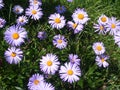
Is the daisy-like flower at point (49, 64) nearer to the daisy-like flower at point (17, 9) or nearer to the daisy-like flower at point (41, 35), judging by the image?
the daisy-like flower at point (41, 35)

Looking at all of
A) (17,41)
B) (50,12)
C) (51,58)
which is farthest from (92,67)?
(50,12)

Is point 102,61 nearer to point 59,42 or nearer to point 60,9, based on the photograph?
point 59,42

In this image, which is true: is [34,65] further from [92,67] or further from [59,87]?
[92,67]

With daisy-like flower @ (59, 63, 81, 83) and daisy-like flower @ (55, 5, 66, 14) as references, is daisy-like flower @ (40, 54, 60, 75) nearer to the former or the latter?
daisy-like flower @ (59, 63, 81, 83)

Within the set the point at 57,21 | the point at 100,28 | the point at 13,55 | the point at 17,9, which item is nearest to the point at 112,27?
the point at 100,28

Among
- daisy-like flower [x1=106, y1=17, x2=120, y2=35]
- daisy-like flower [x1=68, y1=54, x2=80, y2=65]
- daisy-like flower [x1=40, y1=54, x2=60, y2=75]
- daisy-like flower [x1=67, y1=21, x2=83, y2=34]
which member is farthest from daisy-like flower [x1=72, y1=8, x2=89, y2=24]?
daisy-like flower [x1=40, y1=54, x2=60, y2=75]

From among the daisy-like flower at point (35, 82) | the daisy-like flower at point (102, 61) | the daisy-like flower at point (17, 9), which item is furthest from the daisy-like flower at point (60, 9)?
the daisy-like flower at point (35, 82)
